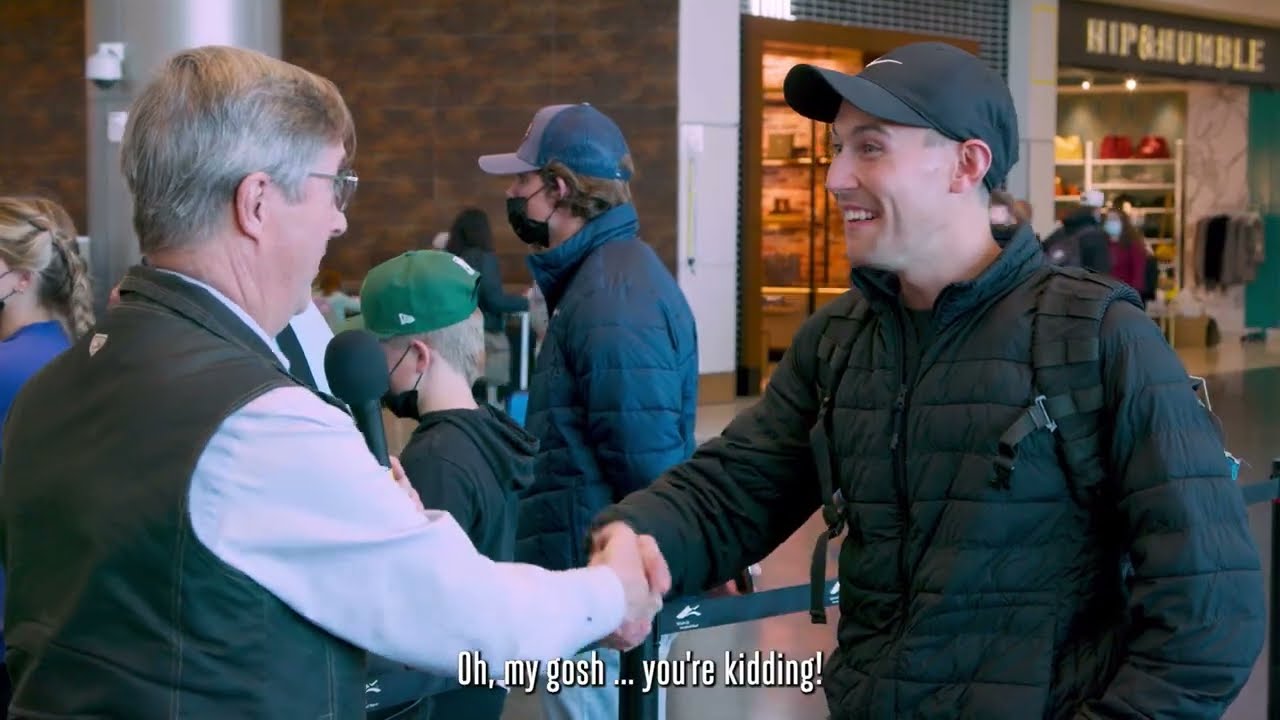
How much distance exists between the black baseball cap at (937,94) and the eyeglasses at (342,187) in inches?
25.2

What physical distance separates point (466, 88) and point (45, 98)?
4.69 meters

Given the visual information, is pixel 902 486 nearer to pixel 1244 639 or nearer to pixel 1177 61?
pixel 1244 639

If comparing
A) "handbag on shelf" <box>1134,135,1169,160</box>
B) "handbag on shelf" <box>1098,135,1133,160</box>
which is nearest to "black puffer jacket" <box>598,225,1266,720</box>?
"handbag on shelf" <box>1098,135,1133,160</box>

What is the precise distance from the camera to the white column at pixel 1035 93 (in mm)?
16250

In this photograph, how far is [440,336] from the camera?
313 cm

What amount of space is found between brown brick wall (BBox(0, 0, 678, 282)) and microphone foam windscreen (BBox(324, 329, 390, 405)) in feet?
35.9

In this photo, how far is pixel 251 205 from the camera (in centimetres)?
172

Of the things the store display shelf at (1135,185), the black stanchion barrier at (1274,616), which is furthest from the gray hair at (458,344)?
the store display shelf at (1135,185)

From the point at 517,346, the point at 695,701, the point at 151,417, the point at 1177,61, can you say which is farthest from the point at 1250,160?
the point at 151,417

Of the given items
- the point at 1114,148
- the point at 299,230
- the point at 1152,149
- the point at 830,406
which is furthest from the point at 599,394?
the point at 1152,149

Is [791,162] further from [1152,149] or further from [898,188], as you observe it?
[898,188]

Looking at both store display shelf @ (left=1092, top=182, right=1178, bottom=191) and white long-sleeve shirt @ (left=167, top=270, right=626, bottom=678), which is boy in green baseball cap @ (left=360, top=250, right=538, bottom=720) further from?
store display shelf @ (left=1092, top=182, right=1178, bottom=191)

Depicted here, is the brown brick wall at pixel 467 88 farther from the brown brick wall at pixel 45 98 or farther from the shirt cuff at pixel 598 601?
the shirt cuff at pixel 598 601

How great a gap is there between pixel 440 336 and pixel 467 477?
372 millimetres
